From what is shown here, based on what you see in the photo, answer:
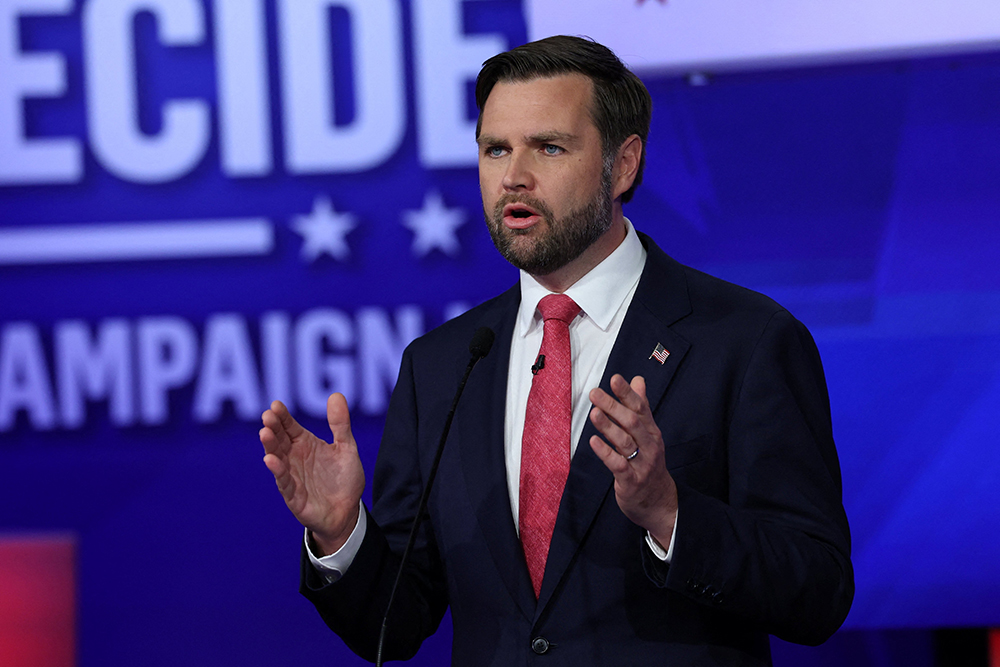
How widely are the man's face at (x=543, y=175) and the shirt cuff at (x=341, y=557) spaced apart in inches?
21.3

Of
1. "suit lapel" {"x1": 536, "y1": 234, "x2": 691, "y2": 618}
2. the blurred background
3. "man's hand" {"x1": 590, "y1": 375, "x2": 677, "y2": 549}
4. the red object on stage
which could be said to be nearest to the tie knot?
"suit lapel" {"x1": 536, "y1": 234, "x2": 691, "y2": 618}

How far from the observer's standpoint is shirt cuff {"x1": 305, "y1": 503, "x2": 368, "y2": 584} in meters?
1.72

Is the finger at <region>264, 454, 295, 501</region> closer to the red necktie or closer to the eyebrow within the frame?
the red necktie

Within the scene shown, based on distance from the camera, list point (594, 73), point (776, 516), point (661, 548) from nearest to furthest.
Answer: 1. point (661, 548)
2. point (776, 516)
3. point (594, 73)

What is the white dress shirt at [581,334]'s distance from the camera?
1831 millimetres

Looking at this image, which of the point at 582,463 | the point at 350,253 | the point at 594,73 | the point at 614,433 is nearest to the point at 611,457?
the point at 614,433

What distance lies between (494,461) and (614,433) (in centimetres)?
48

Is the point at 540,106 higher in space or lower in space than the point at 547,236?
higher

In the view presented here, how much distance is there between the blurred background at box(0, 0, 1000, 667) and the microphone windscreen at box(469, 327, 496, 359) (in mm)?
1365

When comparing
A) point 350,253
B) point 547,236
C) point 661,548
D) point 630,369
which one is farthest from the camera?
point 350,253

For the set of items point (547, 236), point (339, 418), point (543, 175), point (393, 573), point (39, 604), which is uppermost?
point (543, 175)

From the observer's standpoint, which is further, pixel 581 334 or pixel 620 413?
pixel 581 334

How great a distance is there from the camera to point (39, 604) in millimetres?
3084

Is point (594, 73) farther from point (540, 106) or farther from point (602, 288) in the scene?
point (602, 288)
